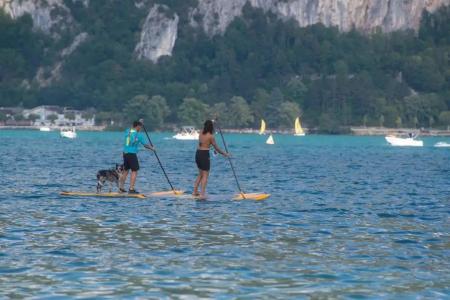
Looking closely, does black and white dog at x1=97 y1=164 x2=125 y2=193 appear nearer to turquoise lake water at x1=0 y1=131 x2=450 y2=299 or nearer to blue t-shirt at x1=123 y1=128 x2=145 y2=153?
blue t-shirt at x1=123 y1=128 x2=145 y2=153

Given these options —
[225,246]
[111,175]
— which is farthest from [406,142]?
[225,246]

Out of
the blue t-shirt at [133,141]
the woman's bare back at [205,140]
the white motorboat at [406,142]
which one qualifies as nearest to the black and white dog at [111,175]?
the blue t-shirt at [133,141]

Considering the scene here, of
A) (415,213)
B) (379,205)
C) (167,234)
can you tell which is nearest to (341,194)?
(379,205)

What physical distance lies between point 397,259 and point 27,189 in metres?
20.6

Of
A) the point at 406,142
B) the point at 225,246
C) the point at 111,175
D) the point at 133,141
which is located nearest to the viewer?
the point at 225,246

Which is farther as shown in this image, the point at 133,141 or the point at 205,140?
the point at 133,141

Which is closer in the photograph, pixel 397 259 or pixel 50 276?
pixel 50 276

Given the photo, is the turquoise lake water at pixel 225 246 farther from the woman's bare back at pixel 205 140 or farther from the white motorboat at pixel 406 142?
the white motorboat at pixel 406 142

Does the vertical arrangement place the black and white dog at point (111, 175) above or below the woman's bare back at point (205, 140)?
below

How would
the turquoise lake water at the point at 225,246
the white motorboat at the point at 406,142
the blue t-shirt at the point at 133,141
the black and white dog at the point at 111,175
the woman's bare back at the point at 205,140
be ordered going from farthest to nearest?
the white motorboat at the point at 406,142 → the black and white dog at the point at 111,175 → the blue t-shirt at the point at 133,141 → the woman's bare back at the point at 205,140 → the turquoise lake water at the point at 225,246

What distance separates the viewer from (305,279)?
2038cm

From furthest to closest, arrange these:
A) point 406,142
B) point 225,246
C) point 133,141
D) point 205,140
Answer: point 406,142 < point 133,141 < point 205,140 < point 225,246

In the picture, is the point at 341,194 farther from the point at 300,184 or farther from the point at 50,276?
the point at 50,276

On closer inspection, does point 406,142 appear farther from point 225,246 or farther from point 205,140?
point 225,246
